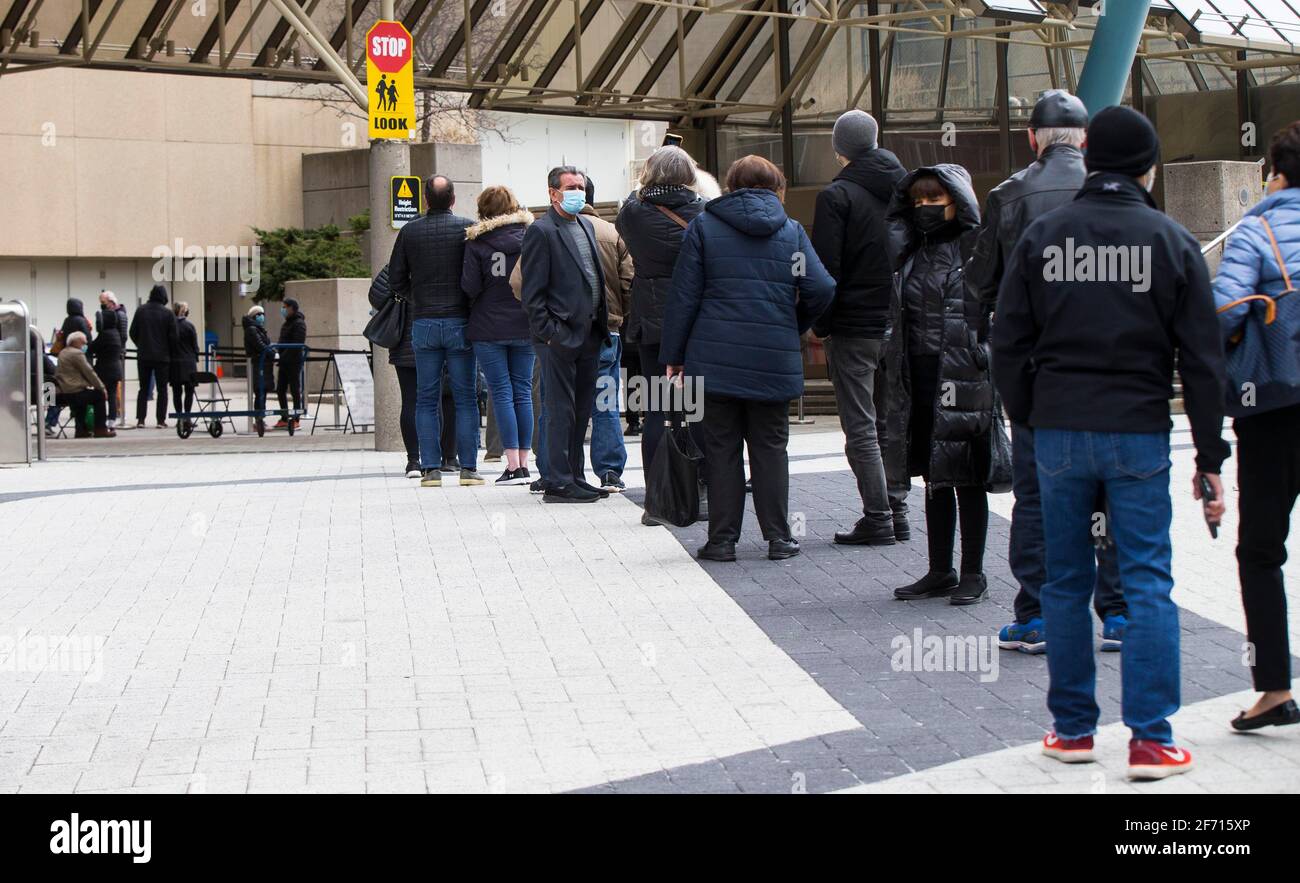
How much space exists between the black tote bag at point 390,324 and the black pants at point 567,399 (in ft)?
5.94

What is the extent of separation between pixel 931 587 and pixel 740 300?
1.61 metres

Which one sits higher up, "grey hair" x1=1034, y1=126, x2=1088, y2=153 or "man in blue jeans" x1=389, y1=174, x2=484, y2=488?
"grey hair" x1=1034, y1=126, x2=1088, y2=153

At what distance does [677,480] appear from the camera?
895cm

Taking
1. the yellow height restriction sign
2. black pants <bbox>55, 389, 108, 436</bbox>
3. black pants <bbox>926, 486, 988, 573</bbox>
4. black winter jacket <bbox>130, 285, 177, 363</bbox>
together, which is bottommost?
black pants <bbox>55, 389, 108, 436</bbox>

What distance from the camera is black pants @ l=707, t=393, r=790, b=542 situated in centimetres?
864

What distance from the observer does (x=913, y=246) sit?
7.58 m

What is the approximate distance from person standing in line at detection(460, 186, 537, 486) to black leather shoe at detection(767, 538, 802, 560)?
128 inches

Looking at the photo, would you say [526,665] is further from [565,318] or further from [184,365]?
[184,365]

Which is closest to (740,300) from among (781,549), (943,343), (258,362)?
(781,549)

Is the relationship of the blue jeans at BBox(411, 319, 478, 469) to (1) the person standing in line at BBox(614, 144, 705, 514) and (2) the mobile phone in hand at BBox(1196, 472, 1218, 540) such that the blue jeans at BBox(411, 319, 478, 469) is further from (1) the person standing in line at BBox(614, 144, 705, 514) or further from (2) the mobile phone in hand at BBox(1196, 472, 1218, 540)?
(2) the mobile phone in hand at BBox(1196, 472, 1218, 540)

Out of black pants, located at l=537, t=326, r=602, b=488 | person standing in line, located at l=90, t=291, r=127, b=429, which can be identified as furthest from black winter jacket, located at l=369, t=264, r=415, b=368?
person standing in line, located at l=90, t=291, r=127, b=429
